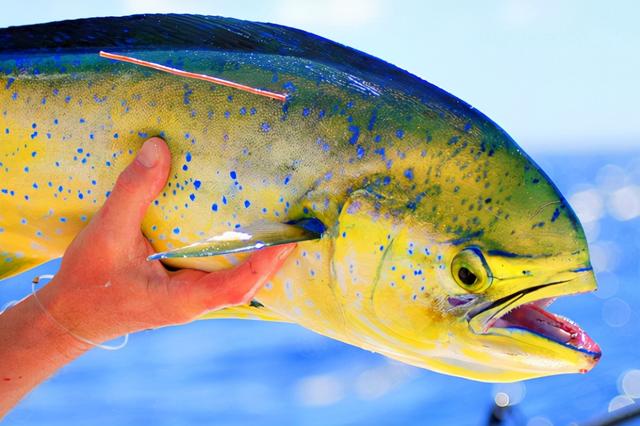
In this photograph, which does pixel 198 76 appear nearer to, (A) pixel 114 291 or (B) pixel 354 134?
(B) pixel 354 134

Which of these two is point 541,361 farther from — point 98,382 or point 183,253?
point 98,382

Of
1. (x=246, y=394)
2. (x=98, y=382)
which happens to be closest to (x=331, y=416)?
(x=246, y=394)

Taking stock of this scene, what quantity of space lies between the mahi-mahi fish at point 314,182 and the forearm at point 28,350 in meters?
0.28

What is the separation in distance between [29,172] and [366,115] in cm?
113

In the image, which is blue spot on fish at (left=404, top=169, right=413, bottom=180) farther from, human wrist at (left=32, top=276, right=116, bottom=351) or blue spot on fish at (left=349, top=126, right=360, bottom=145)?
human wrist at (left=32, top=276, right=116, bottom=351)

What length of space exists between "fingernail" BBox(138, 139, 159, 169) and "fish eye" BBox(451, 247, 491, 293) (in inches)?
37.2

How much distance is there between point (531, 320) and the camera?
2160mm

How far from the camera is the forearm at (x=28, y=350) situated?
8.36 feet

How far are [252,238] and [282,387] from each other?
36.3 ft

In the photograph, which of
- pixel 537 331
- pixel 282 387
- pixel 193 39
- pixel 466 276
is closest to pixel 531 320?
pixel 537 331

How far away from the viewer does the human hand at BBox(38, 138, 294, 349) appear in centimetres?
237

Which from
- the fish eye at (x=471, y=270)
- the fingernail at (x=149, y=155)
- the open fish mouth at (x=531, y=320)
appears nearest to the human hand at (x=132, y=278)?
the fingernail at (x=149, y=155)

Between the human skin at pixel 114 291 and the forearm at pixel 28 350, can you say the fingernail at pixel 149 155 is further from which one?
the forearm at pixel 28 350

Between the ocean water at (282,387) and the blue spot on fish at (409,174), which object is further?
the ocean water at (282,387)
